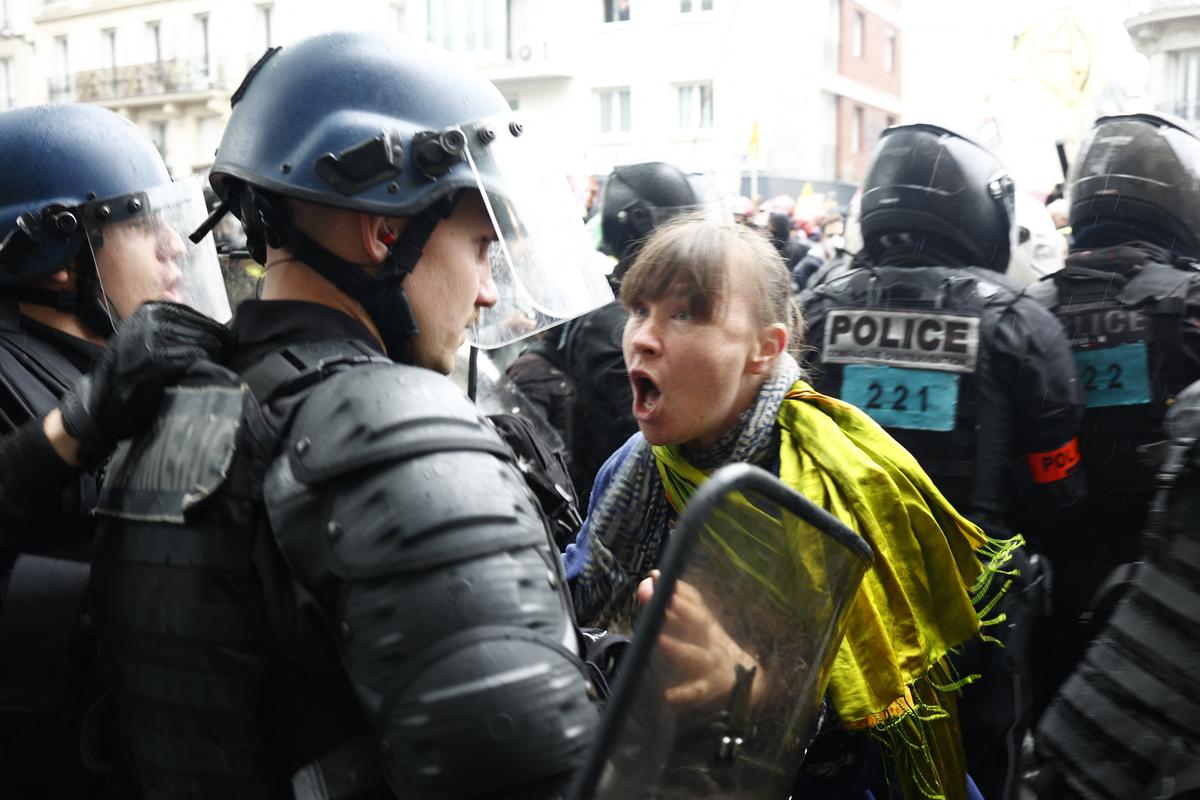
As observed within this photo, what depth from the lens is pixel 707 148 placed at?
1091 inches

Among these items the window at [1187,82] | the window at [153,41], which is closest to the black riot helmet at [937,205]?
the window at [1187,82]

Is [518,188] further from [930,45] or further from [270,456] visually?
[930,45]

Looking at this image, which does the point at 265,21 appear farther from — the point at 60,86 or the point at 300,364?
the point at 300,364

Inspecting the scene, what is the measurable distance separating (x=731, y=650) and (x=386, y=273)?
25.6 inches

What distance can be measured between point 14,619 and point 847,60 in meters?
37.6

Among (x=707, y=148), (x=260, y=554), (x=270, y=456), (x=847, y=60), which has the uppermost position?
(x=847, y=60)

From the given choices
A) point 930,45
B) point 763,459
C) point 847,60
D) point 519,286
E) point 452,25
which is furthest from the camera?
point 930,45

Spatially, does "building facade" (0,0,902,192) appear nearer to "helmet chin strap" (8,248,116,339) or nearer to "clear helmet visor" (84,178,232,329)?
"clear helmet visor" (84,178,232,329)

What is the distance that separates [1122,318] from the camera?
3799mm

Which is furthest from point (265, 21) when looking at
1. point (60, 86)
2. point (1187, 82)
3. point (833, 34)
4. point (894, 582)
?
point (894, 582)

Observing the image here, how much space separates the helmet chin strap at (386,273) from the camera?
1.62 metres

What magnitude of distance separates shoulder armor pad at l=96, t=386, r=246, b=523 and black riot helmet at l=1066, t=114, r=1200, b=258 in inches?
131

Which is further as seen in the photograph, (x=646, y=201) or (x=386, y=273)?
(x=646, y=201)

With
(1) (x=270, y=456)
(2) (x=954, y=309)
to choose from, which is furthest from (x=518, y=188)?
(2) (x=954, y=309)
